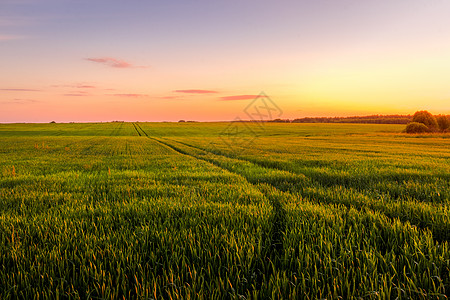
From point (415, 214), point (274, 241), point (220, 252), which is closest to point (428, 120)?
point (415, 214)

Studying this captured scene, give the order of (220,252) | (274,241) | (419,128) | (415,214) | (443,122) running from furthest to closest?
1. (443,122)
2. (419,128)
3. (415,214)
4. (274,241)
5. (220,252)

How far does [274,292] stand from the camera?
207cm

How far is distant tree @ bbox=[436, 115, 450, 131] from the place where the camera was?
70.5 m

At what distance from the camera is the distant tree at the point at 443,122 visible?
70500 millimetres

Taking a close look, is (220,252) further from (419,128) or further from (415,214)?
(419,128)

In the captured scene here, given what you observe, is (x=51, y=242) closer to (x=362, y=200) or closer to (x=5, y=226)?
(x=5, y=226)

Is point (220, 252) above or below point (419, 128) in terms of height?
below

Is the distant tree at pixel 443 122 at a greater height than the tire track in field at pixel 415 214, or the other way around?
the distant tree at pixel 443 122

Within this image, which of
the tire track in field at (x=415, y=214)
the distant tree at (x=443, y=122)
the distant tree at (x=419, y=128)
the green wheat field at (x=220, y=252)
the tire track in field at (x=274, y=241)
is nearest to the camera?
the green wheat field at (x=220, y=252)

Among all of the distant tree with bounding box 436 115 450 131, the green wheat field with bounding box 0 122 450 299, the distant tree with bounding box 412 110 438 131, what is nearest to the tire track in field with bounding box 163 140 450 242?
the green wheat field with bounding box 0 122 450 299

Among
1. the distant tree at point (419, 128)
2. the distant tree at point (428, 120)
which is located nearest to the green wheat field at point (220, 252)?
the distant tree at point (419, 128)

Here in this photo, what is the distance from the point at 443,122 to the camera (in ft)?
234

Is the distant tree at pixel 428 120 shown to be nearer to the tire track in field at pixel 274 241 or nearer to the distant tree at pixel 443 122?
the distant tree at pixel 443 122

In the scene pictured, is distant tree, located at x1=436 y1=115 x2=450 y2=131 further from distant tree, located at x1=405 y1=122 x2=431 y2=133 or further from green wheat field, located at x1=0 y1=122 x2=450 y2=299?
green wheat field, located at x1=0 y1=122 x2=450 y2=299
